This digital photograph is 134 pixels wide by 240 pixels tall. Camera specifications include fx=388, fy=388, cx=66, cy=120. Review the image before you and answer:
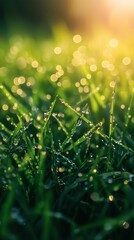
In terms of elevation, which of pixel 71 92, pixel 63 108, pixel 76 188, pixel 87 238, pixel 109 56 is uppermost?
pixel 109 56

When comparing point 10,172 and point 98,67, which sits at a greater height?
point 98,67

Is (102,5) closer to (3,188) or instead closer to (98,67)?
(98,67)

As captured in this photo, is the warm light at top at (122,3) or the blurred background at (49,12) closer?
the warm light at top at (122,3)

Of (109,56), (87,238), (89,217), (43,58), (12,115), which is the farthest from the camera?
(43,58)

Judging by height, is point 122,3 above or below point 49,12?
below

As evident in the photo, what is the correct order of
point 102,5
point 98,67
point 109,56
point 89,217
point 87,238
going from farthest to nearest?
point 102,5, point 109,56, point 98,67, point 89,217, point 87,238

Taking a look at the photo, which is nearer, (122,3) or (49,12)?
(122,3)

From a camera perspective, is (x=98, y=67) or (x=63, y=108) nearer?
(x=63, y=108)

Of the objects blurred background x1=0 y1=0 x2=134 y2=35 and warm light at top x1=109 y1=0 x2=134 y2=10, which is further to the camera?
blurred background x1=0 y1=0 x2=134 y2=35

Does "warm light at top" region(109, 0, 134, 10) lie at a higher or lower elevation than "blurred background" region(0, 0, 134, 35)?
lower

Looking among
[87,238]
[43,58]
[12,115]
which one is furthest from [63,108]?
[43,58]

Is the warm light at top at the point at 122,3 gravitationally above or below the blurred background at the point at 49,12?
below
